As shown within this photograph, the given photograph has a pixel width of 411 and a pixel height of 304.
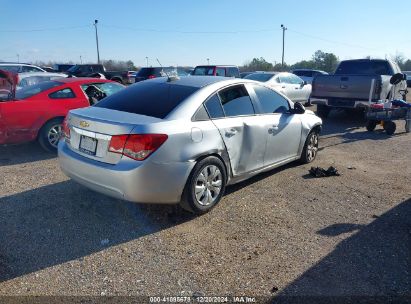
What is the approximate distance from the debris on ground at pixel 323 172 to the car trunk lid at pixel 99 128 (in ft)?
10.1

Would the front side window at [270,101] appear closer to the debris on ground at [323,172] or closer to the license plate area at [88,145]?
the debris on ground at [323,172]

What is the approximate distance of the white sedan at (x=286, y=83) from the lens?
1398 cm

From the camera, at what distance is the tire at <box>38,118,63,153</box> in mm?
6964

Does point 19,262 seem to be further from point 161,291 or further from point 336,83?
point 336,83

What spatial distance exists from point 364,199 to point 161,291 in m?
3.27

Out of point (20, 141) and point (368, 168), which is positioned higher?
point (20, 141)

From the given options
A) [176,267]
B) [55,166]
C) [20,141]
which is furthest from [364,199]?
[20,141]

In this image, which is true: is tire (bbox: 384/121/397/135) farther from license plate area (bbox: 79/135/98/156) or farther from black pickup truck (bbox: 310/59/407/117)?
license plate area (bbox: 79/135/98/156)

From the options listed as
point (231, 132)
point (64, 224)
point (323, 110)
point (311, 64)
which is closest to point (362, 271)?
point (231, 132)

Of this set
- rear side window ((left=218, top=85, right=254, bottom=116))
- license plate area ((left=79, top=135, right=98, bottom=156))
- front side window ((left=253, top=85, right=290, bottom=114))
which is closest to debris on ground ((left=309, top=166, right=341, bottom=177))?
front side window ((left=253, top=85, right=290, bottom=114))

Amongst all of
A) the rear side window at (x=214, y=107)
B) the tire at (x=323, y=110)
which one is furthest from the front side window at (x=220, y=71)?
the rear side window at (x=214, y=107)

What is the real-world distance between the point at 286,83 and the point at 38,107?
10100 mm

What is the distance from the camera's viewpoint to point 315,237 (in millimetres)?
3928

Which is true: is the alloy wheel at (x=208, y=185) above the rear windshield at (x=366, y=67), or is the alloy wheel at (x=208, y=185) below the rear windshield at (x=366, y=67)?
below
